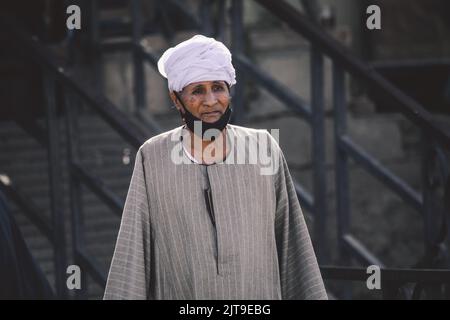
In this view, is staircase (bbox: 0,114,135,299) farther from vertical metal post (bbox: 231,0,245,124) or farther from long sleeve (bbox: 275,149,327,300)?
long sleeve (bbox: 275,149,327,300)

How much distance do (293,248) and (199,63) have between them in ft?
2.15

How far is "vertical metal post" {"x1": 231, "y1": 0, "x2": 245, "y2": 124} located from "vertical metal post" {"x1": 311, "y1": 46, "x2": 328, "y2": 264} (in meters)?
0.56

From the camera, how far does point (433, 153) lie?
520 centimetres

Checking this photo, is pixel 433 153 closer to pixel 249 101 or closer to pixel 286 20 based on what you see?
pixel 286 20

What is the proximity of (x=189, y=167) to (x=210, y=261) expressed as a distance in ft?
0.95

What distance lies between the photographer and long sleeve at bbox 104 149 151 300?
3562mm

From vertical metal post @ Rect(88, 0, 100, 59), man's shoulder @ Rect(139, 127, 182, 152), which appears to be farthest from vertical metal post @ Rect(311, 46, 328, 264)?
man's shoulder @ Rect(139, 127, 182, 152)

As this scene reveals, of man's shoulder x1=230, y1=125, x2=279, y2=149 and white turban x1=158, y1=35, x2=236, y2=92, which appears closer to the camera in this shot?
white turban x1=158, y1=35, x2=236, y2=92

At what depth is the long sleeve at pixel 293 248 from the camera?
3.66 m

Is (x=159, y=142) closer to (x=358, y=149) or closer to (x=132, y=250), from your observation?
(x=132, y=250)

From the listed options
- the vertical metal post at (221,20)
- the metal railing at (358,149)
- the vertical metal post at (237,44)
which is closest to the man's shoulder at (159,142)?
the metal railing at (358,149)

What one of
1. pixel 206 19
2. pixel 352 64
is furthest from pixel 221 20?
pixel 352 64
